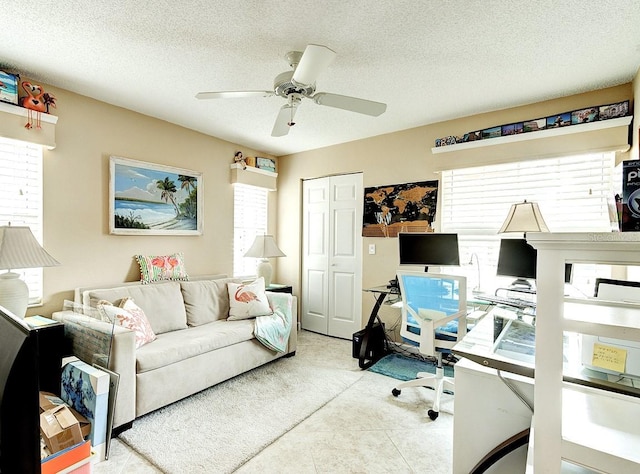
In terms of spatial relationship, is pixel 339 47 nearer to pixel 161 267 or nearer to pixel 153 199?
pixel 153 199

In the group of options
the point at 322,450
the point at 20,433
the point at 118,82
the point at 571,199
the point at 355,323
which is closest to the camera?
the point at 20,433

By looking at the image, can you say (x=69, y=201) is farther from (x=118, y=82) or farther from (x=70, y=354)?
(x=70, y=354)

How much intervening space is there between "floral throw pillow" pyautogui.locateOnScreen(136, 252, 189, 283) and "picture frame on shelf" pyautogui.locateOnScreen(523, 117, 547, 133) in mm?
3579

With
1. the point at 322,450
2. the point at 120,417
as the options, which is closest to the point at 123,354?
the point at 120,417

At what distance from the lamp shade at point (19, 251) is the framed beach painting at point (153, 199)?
2.82 ft

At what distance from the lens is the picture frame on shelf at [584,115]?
2.57 meters

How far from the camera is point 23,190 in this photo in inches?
96.6

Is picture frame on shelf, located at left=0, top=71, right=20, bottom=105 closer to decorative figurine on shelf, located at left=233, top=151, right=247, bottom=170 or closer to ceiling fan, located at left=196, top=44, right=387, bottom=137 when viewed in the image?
ceiling fan, located at left=196, top=44, right=387, bottom=137

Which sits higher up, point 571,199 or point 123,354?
point 571,199

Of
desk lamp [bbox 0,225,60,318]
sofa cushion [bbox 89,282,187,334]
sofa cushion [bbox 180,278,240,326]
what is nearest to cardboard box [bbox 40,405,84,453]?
desk lamp [bbox 0,225,60,318]

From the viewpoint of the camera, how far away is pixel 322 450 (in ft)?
6.20

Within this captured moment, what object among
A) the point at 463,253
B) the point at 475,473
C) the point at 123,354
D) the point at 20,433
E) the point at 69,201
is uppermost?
the point at 69,201

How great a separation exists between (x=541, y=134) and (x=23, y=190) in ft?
13.9

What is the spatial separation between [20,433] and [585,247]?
124 cm
